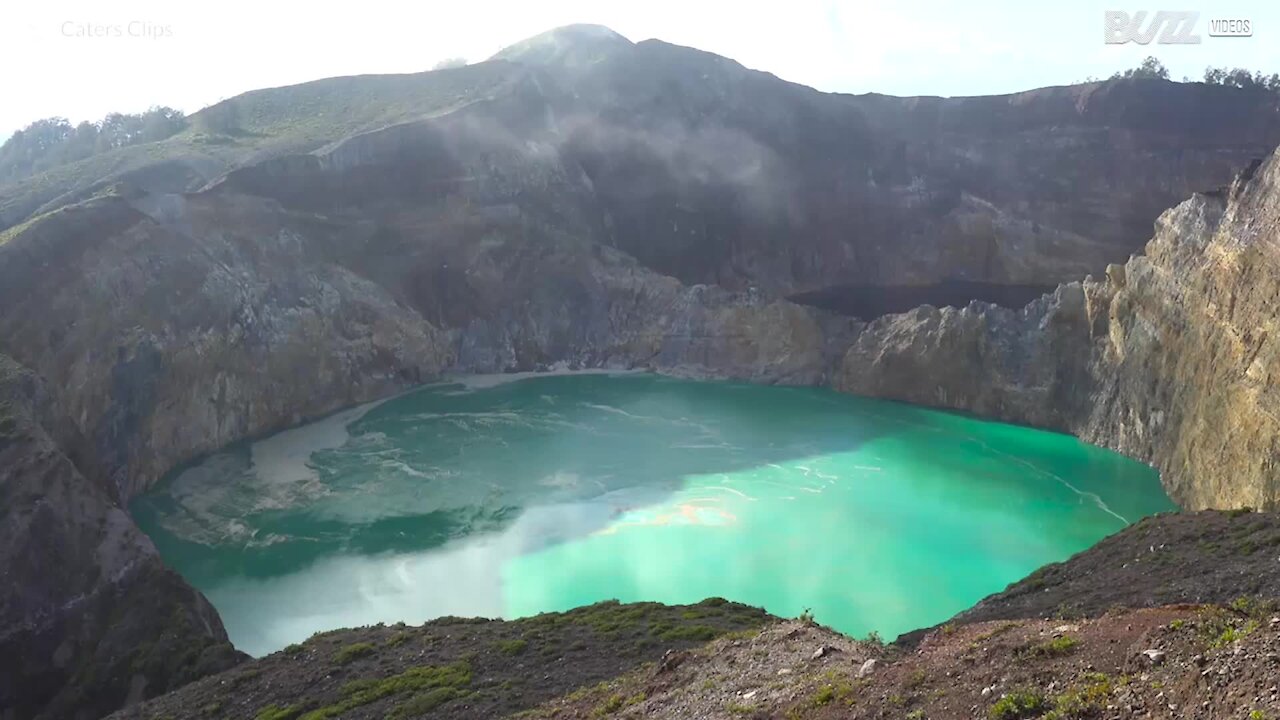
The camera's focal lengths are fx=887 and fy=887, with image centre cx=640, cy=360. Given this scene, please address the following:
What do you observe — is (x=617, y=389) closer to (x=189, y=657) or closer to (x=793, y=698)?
(x=189, y=657)

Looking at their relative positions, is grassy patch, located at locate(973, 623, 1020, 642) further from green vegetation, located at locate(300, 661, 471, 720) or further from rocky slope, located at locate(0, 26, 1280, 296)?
rocky slope, located at locate(0, 26, 1280, 296)

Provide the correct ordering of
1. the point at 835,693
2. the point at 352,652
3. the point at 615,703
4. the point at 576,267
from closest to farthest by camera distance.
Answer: the point at 835,693, the point at 615,703, the point at 352,652, the point at 576,267

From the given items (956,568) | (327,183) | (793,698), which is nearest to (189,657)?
(793,698)

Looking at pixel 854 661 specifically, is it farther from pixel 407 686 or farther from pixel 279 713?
pixel 279 713

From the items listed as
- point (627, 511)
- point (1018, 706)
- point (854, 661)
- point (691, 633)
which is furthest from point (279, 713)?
point (627, 511)

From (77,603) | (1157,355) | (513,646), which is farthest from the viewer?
(1157,355)

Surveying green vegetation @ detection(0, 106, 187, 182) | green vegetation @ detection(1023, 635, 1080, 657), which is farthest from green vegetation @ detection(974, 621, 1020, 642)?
green vegetation @ detection(0, 106, 187, 182)

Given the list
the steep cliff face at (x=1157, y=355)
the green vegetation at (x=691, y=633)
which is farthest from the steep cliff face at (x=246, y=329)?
the green vegetation at (x=691, y=633)

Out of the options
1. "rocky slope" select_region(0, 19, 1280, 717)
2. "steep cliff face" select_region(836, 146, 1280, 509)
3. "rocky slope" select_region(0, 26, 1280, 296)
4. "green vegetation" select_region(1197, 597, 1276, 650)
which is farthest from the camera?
"rocky slope" select_region(0, 26, 1280, 296)
